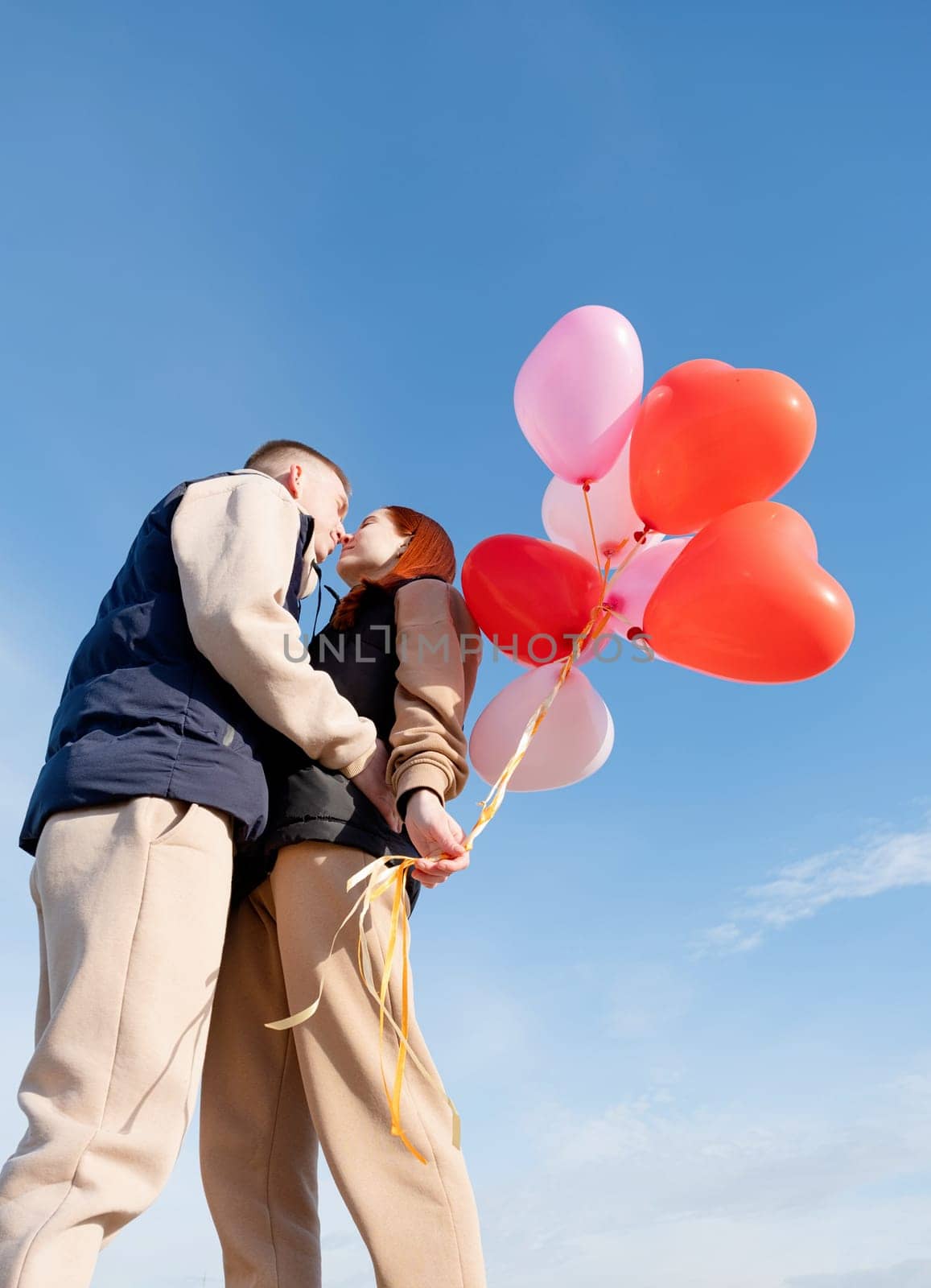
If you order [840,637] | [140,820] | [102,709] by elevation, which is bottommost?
[140,820]

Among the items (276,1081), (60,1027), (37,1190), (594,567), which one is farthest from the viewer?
(594,567)

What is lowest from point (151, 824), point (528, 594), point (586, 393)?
point (151, 824)

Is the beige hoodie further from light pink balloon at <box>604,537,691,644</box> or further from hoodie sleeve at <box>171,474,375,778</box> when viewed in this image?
light pink balloon at <box>604,537,691,644</box>

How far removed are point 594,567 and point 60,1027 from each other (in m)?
1.82

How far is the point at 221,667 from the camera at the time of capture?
2125mm

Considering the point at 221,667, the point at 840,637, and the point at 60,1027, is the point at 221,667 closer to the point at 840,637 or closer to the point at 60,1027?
A: the point at 60,1027

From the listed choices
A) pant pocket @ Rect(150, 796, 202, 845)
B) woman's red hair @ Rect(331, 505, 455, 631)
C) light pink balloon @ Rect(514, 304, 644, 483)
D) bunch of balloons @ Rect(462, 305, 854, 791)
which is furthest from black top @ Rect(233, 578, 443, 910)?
light pink balloon @ Rect(514, 304, 644, 483)

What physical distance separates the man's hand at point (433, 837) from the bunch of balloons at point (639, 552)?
442mm

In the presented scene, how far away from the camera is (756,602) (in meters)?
2.53

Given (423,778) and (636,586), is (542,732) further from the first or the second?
(423,778)

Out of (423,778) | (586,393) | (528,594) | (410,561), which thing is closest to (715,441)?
(586,393)

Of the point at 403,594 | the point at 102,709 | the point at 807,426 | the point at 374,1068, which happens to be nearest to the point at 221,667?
the point at 102,709

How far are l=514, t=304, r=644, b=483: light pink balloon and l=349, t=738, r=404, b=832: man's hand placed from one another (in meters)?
1.10

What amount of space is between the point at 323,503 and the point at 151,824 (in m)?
1.09
